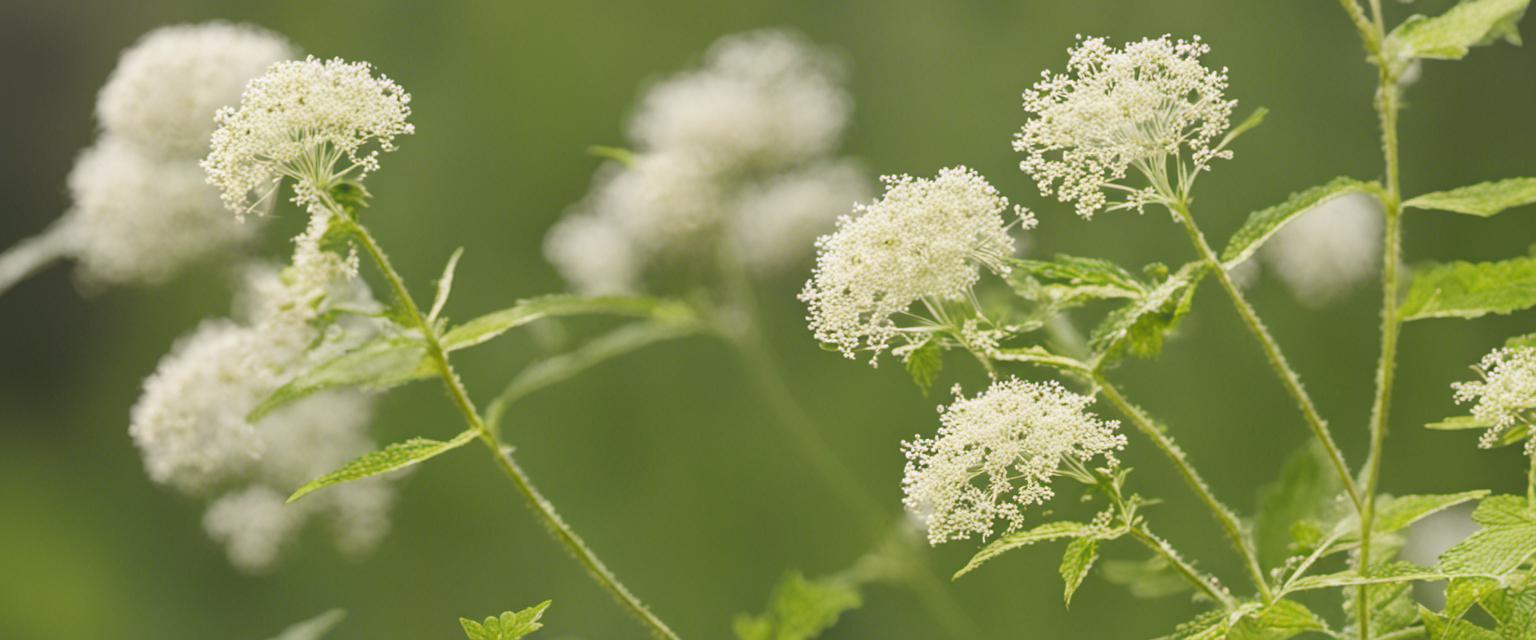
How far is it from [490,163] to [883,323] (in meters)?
1.35

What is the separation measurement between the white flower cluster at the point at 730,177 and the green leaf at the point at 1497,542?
0.73m

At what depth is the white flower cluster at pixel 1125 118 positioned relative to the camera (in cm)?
46

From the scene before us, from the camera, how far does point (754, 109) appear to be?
3.75ft

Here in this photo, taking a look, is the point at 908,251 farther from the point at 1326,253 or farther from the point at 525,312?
the point at 1326,253

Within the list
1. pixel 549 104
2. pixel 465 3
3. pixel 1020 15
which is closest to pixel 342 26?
pixel 465 3

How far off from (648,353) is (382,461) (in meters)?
1.23

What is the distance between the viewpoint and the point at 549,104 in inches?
70.0

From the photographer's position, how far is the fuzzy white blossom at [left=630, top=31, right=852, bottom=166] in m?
1.13

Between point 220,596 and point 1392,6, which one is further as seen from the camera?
point 220,596

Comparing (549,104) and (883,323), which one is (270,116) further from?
(549,104)

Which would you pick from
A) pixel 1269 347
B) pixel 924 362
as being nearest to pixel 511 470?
pixel 924 362

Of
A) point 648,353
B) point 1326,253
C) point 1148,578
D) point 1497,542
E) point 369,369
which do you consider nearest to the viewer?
point 1497,542

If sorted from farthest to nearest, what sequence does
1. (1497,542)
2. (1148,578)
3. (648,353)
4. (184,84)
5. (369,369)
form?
(648,353) → (184,84) → (1148,578) → (369,369) → (1497,542)

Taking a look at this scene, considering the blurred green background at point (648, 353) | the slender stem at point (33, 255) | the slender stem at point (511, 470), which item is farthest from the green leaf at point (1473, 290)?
the blurred green background at point (648, 353)
